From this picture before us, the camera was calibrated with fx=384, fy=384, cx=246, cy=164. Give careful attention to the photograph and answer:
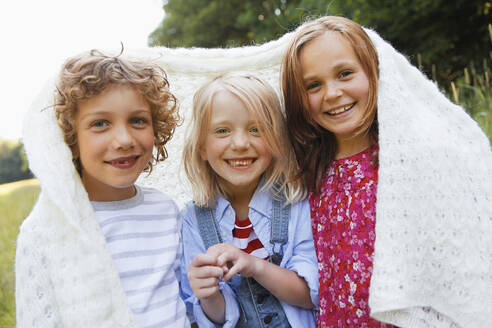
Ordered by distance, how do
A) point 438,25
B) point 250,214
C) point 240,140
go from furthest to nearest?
point 438,25 → point 250,214 → point 240,140

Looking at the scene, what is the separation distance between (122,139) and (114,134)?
47mm

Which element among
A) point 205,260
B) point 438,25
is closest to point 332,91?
point 205,260

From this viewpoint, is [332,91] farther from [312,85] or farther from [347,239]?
[347,239]

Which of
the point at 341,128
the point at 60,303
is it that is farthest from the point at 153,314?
the point at 341,128

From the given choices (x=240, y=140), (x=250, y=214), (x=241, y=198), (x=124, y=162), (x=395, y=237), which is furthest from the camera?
(x=241, y=198)

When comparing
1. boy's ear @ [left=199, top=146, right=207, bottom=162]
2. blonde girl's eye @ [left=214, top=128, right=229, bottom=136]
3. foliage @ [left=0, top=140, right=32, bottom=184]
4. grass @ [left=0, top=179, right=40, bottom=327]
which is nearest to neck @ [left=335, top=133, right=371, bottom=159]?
blonde girl's eye @ [left=214, top=128, right=229, bottom=136]

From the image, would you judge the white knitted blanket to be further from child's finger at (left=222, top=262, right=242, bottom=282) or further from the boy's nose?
child's finger at (left=222, top=262, right=242, bottom=282)

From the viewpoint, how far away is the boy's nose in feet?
5.10

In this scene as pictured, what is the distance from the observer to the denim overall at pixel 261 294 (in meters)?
1.77

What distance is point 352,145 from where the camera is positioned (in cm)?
183

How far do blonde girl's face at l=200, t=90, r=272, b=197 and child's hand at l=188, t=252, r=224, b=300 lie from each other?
0.42 meters

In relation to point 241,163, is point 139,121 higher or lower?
higher

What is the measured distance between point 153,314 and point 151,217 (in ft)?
1.40

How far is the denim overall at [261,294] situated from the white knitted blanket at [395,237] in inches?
19.8
